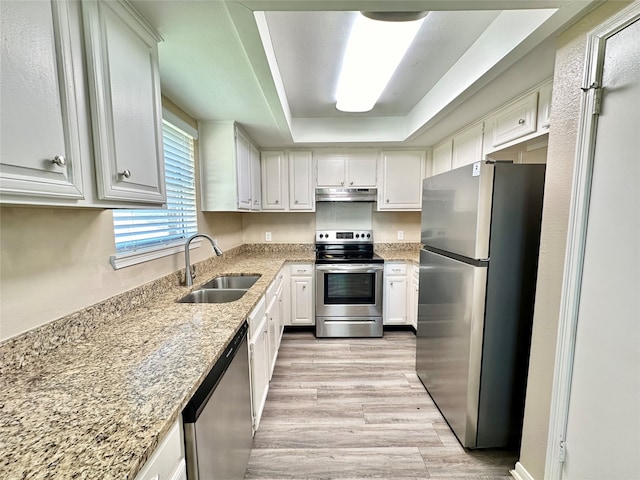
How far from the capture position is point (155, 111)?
1160 millimetres

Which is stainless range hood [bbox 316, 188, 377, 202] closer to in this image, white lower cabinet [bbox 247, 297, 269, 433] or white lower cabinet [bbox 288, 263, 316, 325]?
white lower cabinet [bbox 288, 263, 316, 325]

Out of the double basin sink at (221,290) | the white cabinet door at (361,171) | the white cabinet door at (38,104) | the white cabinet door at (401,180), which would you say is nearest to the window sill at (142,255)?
the double basin sink at (221,290)

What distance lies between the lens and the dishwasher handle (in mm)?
816

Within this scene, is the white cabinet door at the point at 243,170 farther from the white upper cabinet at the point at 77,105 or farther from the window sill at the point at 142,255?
the white upper cabinet at the point at 77,105

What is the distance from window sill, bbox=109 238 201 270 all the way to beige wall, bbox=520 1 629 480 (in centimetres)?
207

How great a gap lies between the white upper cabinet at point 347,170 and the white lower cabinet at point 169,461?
2.80 metres

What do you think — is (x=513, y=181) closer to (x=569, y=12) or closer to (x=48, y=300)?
(x=569, y=12)

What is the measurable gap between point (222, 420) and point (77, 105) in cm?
119

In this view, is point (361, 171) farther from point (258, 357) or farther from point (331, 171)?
point (258, 357)

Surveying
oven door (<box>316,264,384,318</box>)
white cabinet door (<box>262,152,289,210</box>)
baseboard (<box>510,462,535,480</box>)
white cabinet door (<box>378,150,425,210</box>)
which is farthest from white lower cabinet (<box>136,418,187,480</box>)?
white cabinet door (<box>378,150,425,210</box>)

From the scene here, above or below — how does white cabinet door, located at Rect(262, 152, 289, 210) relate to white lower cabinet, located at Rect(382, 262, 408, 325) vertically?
above

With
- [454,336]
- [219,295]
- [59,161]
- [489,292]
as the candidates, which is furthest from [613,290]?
[219,295]

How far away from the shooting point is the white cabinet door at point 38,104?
620mm

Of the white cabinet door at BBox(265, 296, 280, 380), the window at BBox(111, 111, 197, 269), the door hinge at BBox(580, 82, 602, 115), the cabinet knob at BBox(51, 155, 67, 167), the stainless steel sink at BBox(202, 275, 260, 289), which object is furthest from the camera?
the stainless steel sink at BBox(202, 275, 260, 289)
